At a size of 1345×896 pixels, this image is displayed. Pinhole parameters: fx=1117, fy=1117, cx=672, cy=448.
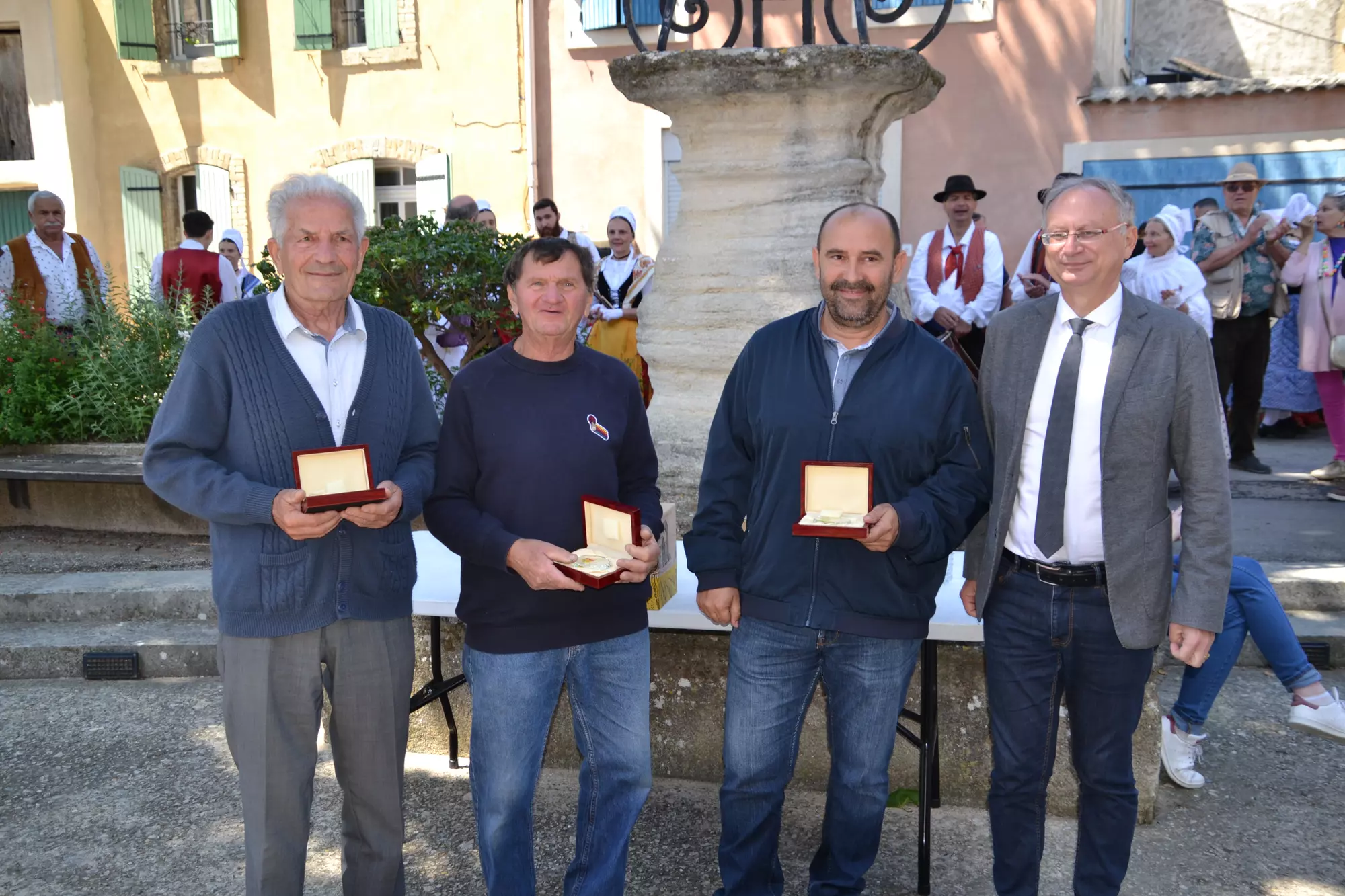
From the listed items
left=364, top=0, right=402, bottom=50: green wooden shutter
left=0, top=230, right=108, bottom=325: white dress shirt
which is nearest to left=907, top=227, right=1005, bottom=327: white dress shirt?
left=0, top=230, right=108, bottom=325: white dress shirt

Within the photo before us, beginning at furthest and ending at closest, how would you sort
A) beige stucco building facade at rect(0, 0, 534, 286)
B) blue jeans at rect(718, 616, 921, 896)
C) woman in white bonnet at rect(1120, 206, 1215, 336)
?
beige stucco building facade at rect(0, 0, 534, 286), woman in white bonnet at rect(1120, 206, 1215, 336), blue jeans at rect(718, 616, 921, 896)

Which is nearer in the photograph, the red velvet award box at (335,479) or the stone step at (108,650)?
the red velvet award box at (335,479)

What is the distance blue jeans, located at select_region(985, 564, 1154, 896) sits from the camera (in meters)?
2.53

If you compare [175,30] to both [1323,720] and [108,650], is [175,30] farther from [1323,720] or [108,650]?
[1323,720]

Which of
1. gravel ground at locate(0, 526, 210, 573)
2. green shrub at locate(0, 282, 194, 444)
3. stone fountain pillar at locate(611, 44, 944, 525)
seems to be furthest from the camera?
green shrub at locate(0, 282, 194, 444)

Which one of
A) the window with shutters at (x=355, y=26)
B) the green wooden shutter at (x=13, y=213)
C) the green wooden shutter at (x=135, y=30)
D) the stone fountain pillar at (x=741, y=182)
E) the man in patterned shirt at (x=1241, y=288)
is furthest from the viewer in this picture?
the green wooden shutter at (x=13, y=213)

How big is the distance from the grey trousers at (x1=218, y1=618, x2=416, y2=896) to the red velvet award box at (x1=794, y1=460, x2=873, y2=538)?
1002mm

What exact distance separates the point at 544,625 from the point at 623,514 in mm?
344

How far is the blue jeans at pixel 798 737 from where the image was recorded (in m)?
2.64

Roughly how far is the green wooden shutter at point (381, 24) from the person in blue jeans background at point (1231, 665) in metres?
12.3

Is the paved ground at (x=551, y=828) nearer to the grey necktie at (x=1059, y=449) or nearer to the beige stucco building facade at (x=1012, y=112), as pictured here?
the grey necktie at (x=1059, y=449)

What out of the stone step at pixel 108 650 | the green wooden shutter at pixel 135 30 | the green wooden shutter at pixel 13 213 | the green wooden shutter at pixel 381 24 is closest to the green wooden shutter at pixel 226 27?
the green wooden shutter at pixel 135 30

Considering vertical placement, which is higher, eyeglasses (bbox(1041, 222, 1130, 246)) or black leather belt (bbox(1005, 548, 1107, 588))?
eyeglasses (bbox(1041, 222, 1130, 246))

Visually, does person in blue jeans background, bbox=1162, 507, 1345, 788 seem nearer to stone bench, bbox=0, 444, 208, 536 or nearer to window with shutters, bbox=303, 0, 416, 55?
stone bench, bbox=0, 444, 208, 536
